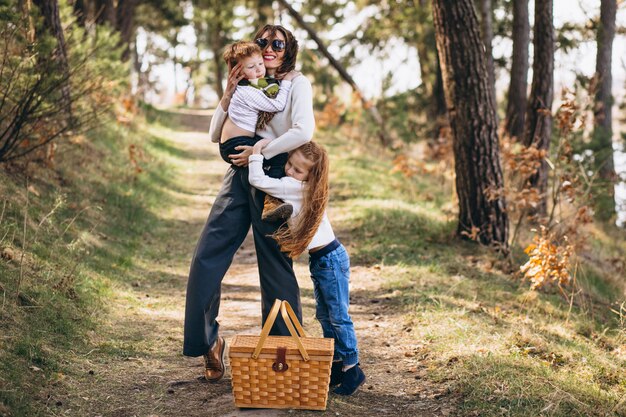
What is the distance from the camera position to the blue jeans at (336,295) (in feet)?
15.6

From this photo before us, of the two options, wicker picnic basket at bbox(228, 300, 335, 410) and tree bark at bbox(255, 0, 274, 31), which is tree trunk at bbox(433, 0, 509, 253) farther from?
tree bark at bbox(255, 0, 274, 31)

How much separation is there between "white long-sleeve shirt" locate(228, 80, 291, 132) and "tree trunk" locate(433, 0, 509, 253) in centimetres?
430

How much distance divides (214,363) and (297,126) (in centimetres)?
165

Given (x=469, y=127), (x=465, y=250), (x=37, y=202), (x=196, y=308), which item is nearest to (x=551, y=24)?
(x=469, y=127)

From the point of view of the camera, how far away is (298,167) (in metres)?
4.70

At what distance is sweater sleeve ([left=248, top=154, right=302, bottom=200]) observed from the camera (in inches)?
181

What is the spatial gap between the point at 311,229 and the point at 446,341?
187 cm

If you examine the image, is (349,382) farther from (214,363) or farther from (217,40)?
(217,40)

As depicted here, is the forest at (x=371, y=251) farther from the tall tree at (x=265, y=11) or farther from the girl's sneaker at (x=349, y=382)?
the tall tree at (x=265, y=11)

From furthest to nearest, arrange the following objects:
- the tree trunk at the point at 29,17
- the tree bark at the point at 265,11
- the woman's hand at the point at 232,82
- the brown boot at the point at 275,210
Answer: the tree bark at the point at 265,11, the tree trunk at the point at 29,17, the woman's hand at the point at 232,82, the brown boot at the point at 275,210

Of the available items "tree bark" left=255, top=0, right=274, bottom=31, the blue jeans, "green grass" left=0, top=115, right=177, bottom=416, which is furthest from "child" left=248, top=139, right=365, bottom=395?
"tree bark" left=255, top=0, right=274, bottom=31

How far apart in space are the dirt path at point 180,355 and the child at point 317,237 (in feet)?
1.21

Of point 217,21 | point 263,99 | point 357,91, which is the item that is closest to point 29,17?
point 263,99

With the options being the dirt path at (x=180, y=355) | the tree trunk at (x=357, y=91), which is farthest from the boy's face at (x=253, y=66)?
the tree trunk at (x=357, y=91)
